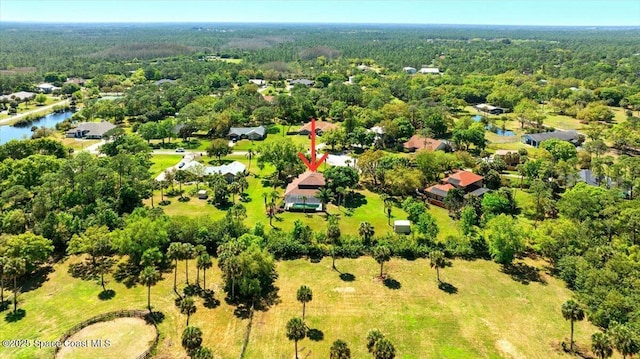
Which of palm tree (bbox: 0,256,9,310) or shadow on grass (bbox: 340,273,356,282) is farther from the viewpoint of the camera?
shadow on grass (bbox: 340,273,356,282)

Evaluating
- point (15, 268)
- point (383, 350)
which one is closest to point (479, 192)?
point (383, 350)

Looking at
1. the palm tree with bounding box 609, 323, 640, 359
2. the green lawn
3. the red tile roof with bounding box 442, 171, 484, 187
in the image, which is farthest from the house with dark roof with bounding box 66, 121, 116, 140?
the palm tree with bounding box 609, 323, 640, 359

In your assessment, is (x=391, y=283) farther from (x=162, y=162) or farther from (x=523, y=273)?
(x=162, y=162)

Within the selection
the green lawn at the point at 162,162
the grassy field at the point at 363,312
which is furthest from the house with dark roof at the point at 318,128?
the grassy field at the point at 363,312

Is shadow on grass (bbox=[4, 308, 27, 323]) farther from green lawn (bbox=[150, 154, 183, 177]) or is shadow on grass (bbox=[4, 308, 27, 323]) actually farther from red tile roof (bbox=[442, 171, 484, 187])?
red tile roof (bbox=[442, 171, 484, 187])

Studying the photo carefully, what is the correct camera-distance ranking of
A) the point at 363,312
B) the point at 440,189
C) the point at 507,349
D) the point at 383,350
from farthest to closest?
the point at 440,189
the point at 363,312
the point at 507,349
the point at 383,350

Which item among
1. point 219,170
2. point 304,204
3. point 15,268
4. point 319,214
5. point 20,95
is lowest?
point 319,214

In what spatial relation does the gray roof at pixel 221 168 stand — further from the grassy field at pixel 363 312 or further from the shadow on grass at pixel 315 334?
the shadow on grass at pixel 315 334

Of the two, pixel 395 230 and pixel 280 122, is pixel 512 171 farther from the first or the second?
pixel 280 122
